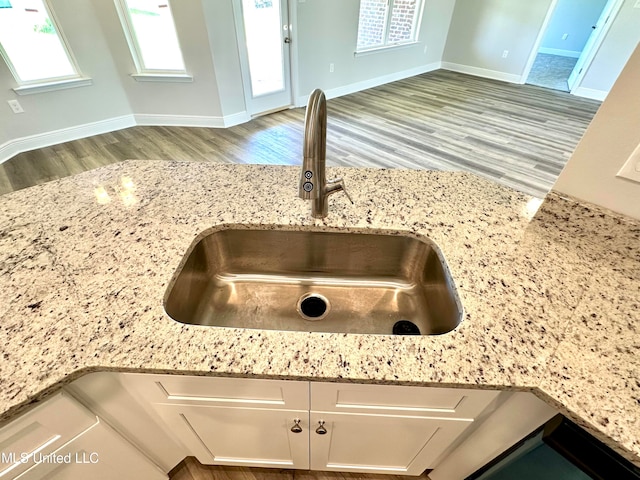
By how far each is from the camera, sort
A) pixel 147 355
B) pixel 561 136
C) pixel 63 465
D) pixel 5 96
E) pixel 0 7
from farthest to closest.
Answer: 1. pixel 561 136
2. pixel 5 96
3. pixel 0 7
4. pixel 63 465
5. pixel 147 355

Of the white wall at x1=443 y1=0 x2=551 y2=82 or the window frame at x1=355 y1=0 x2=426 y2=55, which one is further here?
the white wall at x1=443 y1=0 x2=551 y2=82

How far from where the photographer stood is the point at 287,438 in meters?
0.92

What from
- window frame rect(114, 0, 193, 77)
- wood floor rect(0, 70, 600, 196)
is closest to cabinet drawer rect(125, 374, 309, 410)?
wood floor rect(0, 70, 600, 196)

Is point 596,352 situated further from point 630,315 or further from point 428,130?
point 428,130

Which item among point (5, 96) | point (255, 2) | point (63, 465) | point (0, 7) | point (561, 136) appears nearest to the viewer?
point (63, 465)

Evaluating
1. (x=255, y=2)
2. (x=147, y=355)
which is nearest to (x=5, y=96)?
(x=255, y=2)

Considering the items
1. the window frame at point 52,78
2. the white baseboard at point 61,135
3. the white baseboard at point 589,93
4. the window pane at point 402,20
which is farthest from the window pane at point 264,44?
the white baseboard at point 589,93

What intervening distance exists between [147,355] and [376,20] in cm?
564

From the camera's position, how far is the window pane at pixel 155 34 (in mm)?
3051

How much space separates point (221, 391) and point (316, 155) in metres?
0.62

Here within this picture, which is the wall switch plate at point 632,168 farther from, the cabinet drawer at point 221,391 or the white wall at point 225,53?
the white wall at point 225,53

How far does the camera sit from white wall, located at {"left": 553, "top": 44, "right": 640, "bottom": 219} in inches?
27.3

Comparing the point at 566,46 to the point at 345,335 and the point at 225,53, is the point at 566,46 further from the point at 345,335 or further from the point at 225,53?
the point at 345,335

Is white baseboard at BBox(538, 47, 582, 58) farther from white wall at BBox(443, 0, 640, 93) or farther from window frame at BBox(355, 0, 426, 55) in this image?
window frame at BBox(355, 0, 426, 55)
